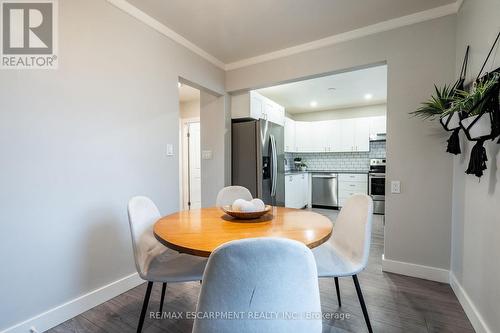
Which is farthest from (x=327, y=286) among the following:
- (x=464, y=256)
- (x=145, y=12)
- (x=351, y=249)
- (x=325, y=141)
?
(x=325, y=141)

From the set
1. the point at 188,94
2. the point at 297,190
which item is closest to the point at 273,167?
the point at 297,190

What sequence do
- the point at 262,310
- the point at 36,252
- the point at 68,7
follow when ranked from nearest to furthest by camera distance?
1. the point at 262,310
2. the point at 36,252
3. the point at 68,7

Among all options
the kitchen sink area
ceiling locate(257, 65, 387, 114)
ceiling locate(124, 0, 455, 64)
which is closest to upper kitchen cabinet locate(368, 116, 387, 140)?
the kitchen sink area

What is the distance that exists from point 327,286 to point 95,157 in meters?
2.21

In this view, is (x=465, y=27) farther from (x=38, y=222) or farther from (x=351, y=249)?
(x=38, y=222)

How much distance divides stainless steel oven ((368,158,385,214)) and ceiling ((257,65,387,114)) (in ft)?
4.75

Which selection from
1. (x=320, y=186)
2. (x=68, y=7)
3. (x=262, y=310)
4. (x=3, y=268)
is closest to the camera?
(x=262, y=310)

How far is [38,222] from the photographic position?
1.55 meters

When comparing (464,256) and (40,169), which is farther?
(464,256)

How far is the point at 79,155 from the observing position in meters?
1.76

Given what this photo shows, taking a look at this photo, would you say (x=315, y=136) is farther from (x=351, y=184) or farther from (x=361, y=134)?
(x=351, y=184)

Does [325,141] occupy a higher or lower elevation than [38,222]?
higher

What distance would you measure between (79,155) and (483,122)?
2556mm

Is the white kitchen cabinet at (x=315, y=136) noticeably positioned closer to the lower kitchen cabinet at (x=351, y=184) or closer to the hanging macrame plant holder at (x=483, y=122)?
the lower kitchen cabinet at (x=351, y=184)
